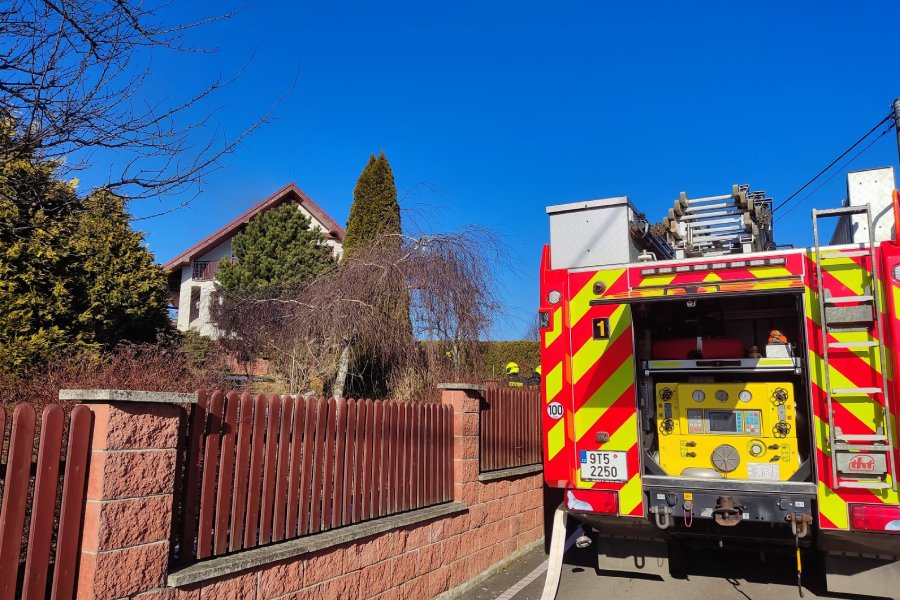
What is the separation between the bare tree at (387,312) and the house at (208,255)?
1862 cm

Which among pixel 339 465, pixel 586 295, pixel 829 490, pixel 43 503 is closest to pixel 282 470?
pixel 339 465

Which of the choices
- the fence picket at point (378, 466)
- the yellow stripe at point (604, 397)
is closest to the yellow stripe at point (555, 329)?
the yellow stripe at point (604, 397)

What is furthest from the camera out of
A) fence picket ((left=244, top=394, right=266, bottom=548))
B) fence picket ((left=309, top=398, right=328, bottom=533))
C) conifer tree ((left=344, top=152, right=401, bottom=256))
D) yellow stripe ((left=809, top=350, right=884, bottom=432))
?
conifer tree ((left=344, top=152, right=401, bottom=256))

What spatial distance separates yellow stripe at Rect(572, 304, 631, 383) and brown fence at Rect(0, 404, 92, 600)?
393cm

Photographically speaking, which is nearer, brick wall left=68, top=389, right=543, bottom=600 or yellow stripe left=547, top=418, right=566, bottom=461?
brick wall left=68, top=389, right=543, bottom=600

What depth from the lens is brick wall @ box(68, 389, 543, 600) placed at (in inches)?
123

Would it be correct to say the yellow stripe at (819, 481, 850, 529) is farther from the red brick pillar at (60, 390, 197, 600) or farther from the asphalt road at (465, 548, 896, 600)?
the red brick pillar at (60, 390, 197, 600)

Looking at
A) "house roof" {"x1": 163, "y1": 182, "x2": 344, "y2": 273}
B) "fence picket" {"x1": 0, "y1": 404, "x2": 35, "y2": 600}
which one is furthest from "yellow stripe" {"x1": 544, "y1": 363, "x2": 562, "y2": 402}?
"house roof" {"x1": 163, "y1": 182, "x2": 344, "y2": 273}

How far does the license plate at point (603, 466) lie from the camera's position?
5.50 metres

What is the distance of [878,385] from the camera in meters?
4.57

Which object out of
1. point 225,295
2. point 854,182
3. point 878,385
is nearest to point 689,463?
point 878,385

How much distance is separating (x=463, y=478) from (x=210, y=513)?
321cm

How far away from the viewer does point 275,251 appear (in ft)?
77.0

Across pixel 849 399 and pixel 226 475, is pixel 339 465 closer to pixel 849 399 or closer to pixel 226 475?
pixel 226 475
